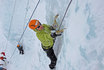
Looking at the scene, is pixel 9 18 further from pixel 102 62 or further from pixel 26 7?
pixel 102 62

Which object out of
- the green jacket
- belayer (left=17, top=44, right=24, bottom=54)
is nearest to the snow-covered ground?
belayer (left=17, top=44, right=24, bottom=54)

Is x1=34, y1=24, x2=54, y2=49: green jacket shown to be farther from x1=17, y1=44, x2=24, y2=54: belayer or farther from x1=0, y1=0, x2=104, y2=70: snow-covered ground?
x1=17, y1=44, x2=24, y2=54: belayer

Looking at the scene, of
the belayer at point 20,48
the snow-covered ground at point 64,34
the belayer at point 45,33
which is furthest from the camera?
the belayer at point 20,48

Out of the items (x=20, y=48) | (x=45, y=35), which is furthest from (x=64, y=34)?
(x=20, y=48)

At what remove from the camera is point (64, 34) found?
6.68 feet

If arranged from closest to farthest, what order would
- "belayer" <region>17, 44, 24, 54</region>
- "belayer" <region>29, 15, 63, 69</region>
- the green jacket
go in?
"belayer" <region>29, 15, 63, 69</region>
the green jacket
"belayer" <region>17, 44, 24, 54</region>

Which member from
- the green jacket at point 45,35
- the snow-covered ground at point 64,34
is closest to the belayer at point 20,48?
the snow-covered ground at point 64,34

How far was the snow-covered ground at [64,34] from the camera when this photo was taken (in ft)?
3.99

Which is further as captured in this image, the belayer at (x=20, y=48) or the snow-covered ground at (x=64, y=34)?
the belayer at (x=20, y=48)

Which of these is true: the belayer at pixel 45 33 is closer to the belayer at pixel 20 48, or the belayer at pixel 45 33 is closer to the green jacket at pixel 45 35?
the green jacket at pixel 45 35

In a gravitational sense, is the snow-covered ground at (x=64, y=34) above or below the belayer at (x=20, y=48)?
above

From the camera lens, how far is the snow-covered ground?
121cm

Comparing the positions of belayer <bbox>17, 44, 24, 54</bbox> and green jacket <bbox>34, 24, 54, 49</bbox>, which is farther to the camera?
belayer <bbox>17, 44, 24, 54</bbox>

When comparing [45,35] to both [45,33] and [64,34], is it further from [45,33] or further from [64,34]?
[64,34]
